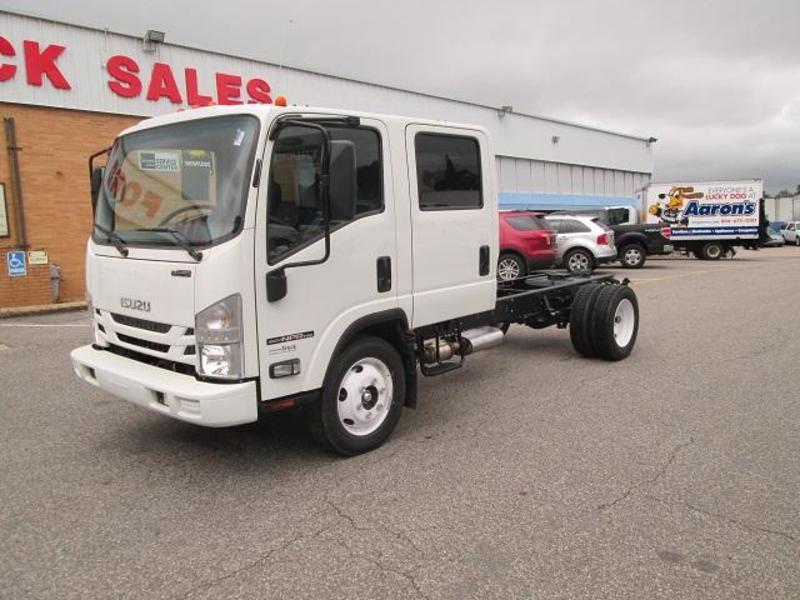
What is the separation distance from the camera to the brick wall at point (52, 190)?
45.4 ft

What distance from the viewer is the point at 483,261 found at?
5.50 meters

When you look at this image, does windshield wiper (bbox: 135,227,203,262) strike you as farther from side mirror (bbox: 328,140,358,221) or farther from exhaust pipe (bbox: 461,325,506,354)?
exhaust pipe (bbox: 461,325,506,354)

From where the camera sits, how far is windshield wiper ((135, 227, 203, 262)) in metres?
3.58

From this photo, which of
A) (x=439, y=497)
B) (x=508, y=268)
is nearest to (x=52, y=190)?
(x=508, y=268)

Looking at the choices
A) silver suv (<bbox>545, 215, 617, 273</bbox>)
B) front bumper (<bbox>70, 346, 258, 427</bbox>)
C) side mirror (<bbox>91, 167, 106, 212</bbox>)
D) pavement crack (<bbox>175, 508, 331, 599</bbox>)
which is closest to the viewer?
pavement crack (<bbox>175, 508, 331, 599</bbox>)

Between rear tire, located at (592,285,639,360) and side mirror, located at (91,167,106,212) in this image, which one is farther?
rear tire, located at (592,285,639,360)

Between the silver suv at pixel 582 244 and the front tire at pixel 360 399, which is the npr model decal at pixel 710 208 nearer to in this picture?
the silver suv at pixel 582 244

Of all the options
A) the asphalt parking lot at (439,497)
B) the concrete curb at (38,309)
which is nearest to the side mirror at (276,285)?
the asphalt parking lot at (439,497)

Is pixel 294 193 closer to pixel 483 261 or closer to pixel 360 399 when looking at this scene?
pixel 360 399

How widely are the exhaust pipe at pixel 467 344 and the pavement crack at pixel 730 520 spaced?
2.01 m

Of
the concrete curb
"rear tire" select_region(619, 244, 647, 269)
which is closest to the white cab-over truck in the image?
the concrete curb

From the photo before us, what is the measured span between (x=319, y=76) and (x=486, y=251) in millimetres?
15519

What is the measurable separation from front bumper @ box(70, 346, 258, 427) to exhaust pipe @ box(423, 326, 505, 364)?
187 cm

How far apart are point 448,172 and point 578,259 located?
12.9 meters
